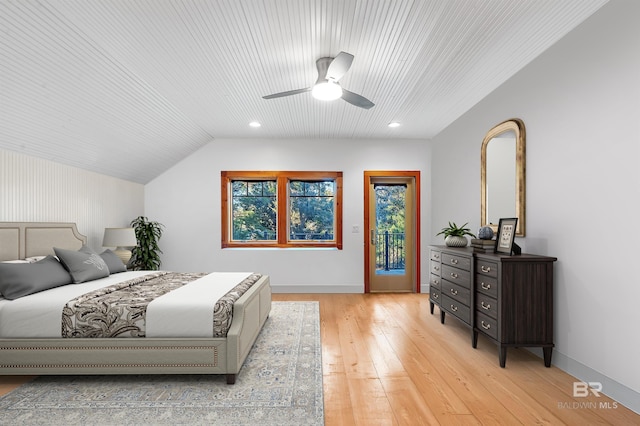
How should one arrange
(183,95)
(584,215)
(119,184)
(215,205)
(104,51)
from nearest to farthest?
(584,215) → (104,51) → (183,95) → (119,184) → (215,205)

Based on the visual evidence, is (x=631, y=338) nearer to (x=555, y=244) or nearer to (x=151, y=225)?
(x=555, y=244)

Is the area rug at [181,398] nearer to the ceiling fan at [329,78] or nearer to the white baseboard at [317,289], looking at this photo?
the ceiling fan at [329,78]

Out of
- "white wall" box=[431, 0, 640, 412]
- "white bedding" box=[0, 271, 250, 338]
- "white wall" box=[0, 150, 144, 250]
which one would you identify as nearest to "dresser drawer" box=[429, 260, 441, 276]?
"white wall" box=[431, 0, 640, 412]

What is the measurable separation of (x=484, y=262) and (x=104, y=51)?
144 inches

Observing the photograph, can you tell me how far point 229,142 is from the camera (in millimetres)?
5668

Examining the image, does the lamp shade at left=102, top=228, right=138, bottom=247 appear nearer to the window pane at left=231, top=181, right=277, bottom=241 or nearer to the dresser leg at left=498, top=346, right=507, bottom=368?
the window pane at left=231, top=181, right=277, bottom=241

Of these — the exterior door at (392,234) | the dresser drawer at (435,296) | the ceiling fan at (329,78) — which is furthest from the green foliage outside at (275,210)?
the ceiling fan at (329,78)

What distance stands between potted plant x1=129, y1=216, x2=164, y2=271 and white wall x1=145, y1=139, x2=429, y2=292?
14.8 inches

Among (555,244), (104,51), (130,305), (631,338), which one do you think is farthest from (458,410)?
(104,51)

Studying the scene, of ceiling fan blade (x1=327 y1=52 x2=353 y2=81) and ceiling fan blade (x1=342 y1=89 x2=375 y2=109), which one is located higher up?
ceiling fan blade (x1=327 y1=52 x2=353 y2=81)

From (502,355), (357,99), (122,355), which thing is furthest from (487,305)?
(122,355)

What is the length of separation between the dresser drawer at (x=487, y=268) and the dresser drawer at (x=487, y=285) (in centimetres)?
4

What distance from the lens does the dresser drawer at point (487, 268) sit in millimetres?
2885

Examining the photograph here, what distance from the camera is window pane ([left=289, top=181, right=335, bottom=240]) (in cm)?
584
